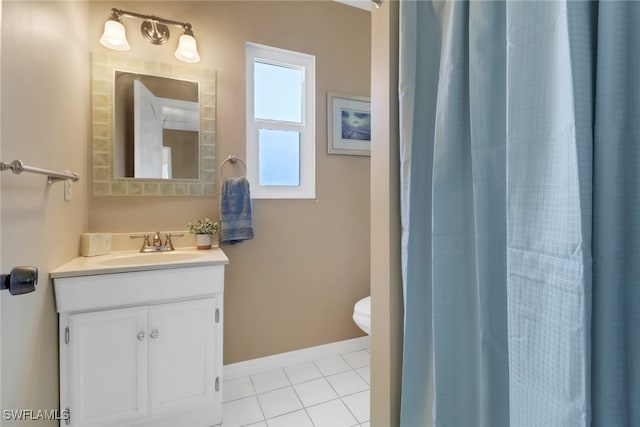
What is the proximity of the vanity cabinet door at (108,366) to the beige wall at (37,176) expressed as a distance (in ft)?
0.28

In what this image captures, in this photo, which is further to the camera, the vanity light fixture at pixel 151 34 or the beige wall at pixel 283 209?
the beige wall at pixel 283 209

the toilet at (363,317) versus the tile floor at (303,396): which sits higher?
the toilet at (363,317)

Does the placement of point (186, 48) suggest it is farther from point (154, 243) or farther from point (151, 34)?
point (154, 243)

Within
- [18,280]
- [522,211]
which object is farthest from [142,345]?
[522,211]

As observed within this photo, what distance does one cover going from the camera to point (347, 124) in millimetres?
2201

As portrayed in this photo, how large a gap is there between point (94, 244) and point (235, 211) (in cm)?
74

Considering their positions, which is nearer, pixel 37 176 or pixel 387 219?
pixel 387 219

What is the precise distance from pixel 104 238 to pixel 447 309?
1.70 meters

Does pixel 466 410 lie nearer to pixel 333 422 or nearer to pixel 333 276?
pixel 333 422

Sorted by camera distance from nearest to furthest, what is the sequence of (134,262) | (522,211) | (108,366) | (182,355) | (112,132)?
1. (522,211)
2. (108,366)
3. (182,355)
4. (134,262)
5. (112,132)

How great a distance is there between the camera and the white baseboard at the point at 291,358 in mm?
1877

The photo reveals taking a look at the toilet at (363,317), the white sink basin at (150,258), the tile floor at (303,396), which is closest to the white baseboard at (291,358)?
the tile floor at (303,396)

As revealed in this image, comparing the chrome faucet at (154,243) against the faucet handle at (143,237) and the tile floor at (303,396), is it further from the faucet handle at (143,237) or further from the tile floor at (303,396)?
the tile floor at (303,396)

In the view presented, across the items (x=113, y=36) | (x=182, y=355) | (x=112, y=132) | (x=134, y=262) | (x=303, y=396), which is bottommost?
(x=303, y=396)
